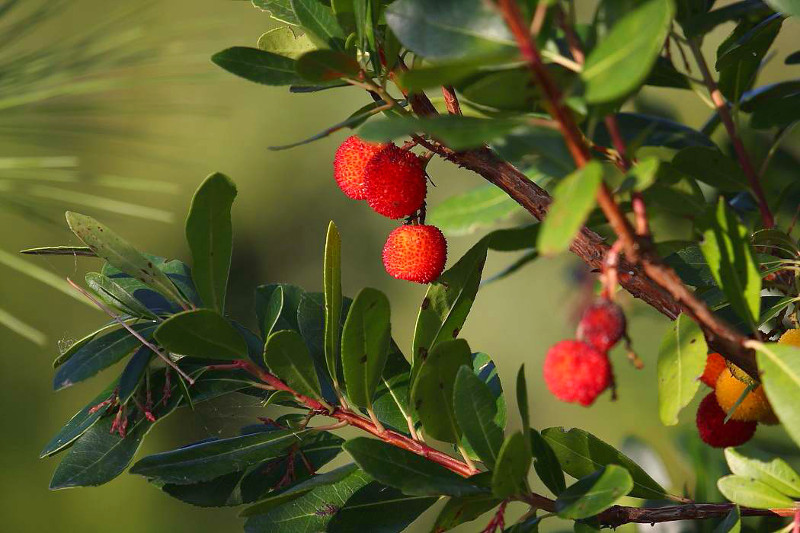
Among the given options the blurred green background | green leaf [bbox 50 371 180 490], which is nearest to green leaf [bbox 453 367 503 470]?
green leaf [bbox 50 371 180 490]

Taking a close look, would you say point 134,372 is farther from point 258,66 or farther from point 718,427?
point 718,427

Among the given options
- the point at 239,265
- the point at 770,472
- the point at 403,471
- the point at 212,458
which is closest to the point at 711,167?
the point at 770,472

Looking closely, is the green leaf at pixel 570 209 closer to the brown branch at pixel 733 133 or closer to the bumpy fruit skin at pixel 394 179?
the bumpy fruit skin at pixel 394 179

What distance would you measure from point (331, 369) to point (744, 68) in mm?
433

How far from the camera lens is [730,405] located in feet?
2.06

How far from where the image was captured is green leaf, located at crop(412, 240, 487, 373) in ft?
2.11

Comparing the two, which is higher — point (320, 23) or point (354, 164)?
point (320, 23)

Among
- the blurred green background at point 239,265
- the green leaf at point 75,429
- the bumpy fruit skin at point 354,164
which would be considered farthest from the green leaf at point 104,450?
the blurred green background at point 239,265

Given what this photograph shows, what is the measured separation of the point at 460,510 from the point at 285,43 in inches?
14.8

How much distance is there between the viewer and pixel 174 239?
82.4 inches

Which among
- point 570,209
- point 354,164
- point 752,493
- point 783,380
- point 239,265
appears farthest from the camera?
point 239,265

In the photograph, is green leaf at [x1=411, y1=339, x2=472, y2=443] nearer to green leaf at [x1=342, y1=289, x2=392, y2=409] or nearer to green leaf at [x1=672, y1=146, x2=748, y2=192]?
green leaf at [x1=342, y1=289, x2=392, y2=409]

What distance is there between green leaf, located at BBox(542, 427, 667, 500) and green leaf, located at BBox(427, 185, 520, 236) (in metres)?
0.24

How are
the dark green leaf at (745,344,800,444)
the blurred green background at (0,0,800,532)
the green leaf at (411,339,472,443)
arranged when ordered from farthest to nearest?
the blurred green background at (0,0,800,532) → the green leaf at (411,339,472,443) → the dark green leaf at (745,344,800,444)
